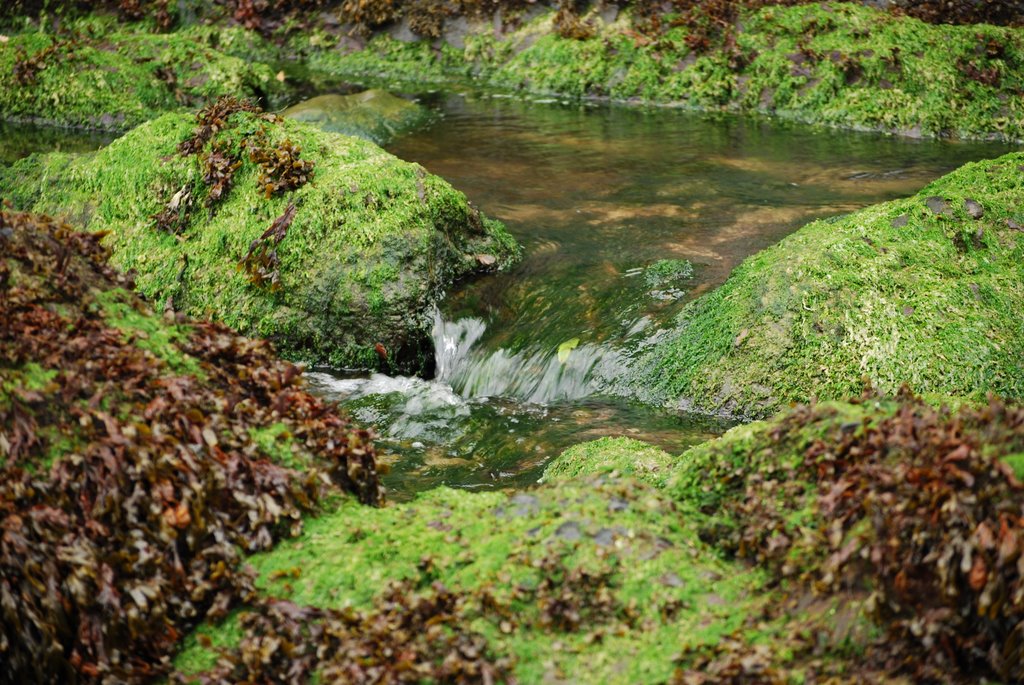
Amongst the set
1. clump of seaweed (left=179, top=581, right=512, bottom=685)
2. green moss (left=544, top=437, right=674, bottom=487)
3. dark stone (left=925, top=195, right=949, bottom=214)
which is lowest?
green moss (left=544, top=437, right=674, bottom=487)

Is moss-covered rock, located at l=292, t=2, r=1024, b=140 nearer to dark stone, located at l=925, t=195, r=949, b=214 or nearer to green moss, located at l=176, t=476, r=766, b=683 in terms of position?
dark stone, located at l=925, t=195, r=949, b=214

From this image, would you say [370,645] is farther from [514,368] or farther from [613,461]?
[514,368]

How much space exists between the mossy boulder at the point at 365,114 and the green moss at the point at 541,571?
9.83 m

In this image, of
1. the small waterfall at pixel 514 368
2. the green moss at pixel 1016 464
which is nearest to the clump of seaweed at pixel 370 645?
the green moss at pixel 1016 464

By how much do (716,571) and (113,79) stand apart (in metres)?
13.5

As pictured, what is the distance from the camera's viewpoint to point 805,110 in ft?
45.4

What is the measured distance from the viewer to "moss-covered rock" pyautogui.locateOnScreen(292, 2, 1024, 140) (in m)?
13.3

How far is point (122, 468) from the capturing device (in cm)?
347

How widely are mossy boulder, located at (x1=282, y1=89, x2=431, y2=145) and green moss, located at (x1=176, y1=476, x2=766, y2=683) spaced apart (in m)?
9.83

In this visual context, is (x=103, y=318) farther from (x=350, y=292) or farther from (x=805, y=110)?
(x=805, y=110)

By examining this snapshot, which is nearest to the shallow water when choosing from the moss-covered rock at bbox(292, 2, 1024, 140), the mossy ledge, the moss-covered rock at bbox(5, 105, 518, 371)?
the moss-covered rock at bbox(5, 105, 518, 371)

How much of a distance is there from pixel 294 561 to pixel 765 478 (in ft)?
5.65

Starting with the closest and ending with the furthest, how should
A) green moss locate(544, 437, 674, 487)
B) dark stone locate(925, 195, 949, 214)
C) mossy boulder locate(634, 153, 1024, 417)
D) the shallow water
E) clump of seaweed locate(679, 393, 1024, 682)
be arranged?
clump of seaweed locate(679, 393, 1024, 682) → green moss locate(544, 437, 674, 487) → mossy boulder locate(634, 153, 1024, 417) → the shallow water → dark stone locate(925, 195, 949, 214)

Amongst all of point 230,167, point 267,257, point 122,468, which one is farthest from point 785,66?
point 122,468
